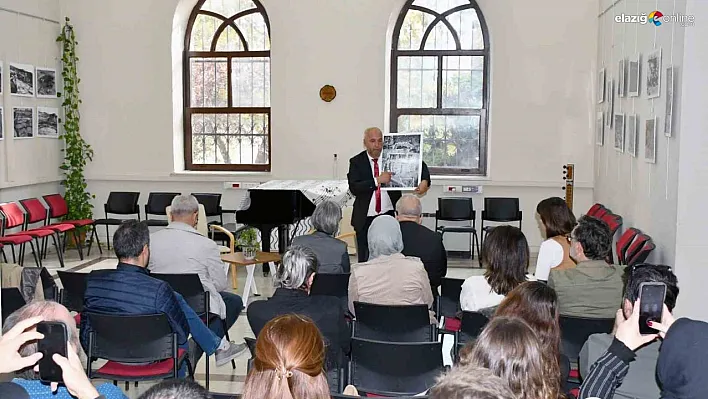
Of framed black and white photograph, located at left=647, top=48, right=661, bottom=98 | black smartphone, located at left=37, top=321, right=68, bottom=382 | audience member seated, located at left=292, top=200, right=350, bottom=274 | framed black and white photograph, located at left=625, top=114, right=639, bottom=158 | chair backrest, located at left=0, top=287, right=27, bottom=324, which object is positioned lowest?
chair backrest, located at left=0, top=287, right=27, bottom=324

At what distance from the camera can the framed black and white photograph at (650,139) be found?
682 cm

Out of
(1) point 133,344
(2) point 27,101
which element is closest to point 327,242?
(1) point 133,344

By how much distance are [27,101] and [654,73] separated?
7.90m

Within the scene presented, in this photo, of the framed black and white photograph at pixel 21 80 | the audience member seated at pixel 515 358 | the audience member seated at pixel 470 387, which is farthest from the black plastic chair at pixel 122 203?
the audience member seated at pixel 470 387

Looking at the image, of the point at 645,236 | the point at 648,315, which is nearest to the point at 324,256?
the point at 645,236

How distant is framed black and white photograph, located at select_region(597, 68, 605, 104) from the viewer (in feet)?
32.9

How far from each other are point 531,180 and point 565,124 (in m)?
0.87

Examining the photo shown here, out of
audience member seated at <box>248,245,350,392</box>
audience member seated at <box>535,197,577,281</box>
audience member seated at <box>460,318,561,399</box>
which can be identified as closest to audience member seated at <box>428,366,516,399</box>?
audience member seated at <box>460,318,561,399</box>

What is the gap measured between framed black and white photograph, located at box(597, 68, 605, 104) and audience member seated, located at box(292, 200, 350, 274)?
16.6 feet

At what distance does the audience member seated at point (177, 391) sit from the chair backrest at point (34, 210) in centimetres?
861

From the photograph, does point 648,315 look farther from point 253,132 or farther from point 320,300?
point 253,132

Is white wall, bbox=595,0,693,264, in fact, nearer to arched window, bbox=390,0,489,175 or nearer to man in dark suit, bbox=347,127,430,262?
arched window, bbox=390,0,489,175

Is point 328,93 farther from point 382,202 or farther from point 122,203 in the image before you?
point 382,202

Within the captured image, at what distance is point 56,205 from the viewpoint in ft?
35.9
